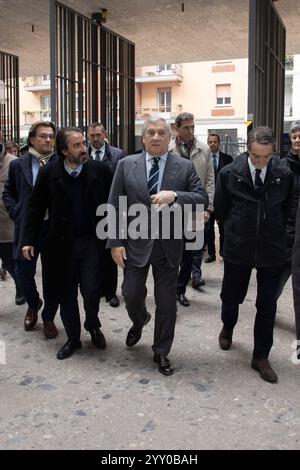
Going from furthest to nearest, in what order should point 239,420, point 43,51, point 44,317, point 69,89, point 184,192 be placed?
point 43,51
point 69,89
point 44,317
point 184,192
point 239,420

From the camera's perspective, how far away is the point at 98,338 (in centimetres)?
427

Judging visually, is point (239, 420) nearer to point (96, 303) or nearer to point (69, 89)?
point (96, 303)

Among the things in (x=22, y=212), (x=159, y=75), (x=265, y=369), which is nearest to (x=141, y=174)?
(x=22, y=212)

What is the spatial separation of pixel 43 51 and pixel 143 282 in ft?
34.2

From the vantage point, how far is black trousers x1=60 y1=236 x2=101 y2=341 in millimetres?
4062

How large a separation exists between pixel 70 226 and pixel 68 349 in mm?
971

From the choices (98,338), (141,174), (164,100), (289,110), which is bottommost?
(98,338)

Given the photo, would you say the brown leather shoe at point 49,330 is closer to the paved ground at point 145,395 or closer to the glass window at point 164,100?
the paved ground at point 145,395

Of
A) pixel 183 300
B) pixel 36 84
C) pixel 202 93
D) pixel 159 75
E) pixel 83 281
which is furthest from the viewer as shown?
pixel 36 84

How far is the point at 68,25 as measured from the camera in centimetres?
816

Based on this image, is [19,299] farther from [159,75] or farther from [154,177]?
[159,75]

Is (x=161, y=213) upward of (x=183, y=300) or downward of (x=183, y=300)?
upward

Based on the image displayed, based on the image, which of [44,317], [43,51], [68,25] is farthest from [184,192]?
[43,51]

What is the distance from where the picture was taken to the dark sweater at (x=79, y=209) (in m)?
4.02
